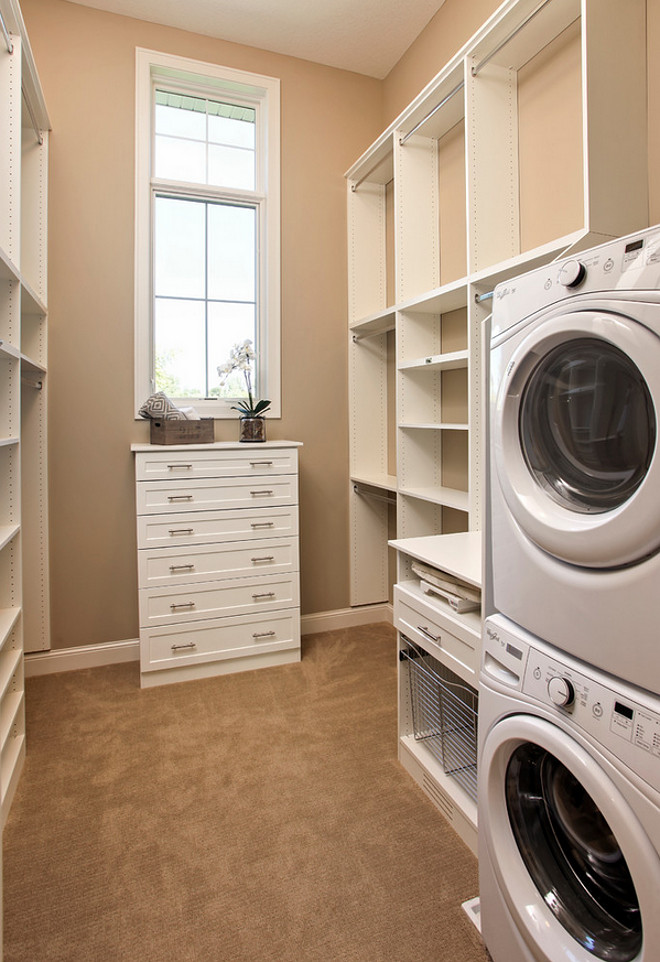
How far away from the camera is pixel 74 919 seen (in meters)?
1.33

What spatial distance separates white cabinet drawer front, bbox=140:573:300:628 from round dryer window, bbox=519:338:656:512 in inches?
73.6

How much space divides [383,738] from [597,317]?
1726mm

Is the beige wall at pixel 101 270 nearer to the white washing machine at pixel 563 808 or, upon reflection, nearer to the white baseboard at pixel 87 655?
the white baseboard at pixel 87 655

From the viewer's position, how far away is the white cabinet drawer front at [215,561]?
2529mm

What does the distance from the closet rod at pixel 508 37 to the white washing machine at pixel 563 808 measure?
196 centimetres

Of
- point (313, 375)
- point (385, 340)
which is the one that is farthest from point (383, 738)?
point (385, 340)

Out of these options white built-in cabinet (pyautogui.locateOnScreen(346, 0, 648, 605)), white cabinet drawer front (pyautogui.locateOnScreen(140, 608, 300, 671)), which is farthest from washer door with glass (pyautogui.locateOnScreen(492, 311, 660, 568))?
white cabinet drawer front (pyautogui.locateOnScreen(140, 608, 300, 671))

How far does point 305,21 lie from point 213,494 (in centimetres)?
240

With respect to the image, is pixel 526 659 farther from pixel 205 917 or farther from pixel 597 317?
pixel 205 917

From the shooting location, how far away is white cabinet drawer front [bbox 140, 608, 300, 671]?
254cm

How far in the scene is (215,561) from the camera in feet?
8.64

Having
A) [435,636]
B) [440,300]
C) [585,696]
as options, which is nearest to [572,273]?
[585,696]

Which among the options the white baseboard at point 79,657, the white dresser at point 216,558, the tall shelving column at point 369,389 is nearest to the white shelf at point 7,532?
the white dresser at point 216,558

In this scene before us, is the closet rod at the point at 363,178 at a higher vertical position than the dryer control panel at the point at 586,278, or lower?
higher
